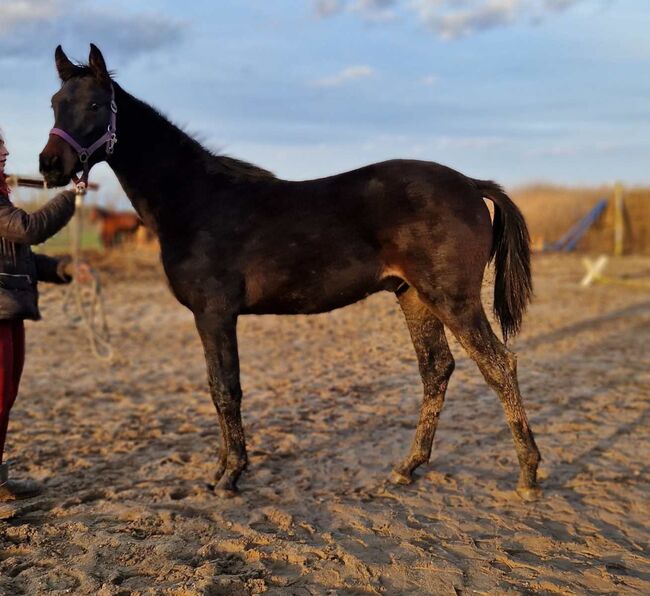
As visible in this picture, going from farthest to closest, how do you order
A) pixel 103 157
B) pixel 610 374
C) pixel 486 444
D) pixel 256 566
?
1. pixel 610 374
2. pixel 486 444
3. pixel 103 157
4. pixel 256 566

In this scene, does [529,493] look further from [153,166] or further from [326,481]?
[153,166]

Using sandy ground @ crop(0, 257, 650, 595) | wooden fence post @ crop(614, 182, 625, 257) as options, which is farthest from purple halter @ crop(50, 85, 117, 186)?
wooden fence post @ crop(614, 182, 625, 257)

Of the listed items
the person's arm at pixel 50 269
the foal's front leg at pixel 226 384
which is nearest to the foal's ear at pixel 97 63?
the person's arm at pixel 50 269

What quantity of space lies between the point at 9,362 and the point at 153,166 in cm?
139

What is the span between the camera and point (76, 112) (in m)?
3.39

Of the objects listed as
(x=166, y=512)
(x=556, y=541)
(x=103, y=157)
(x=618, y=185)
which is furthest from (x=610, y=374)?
(x=618, y=185)

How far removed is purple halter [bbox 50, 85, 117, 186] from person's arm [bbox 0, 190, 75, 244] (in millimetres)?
195

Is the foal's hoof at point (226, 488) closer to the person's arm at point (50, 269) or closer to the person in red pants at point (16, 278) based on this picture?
the person in red pants at point (16, 278)

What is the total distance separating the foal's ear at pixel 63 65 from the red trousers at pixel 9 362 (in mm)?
1421

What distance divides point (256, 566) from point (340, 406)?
9.45 ft

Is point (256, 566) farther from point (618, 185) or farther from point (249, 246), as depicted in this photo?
point (618, 185)

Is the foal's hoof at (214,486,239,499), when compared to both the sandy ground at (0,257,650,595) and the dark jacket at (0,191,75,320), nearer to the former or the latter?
the sandy ground at (0,257,650,595)

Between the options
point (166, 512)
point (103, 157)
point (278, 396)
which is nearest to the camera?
point (166, 512)

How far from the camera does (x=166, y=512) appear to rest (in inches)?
133
